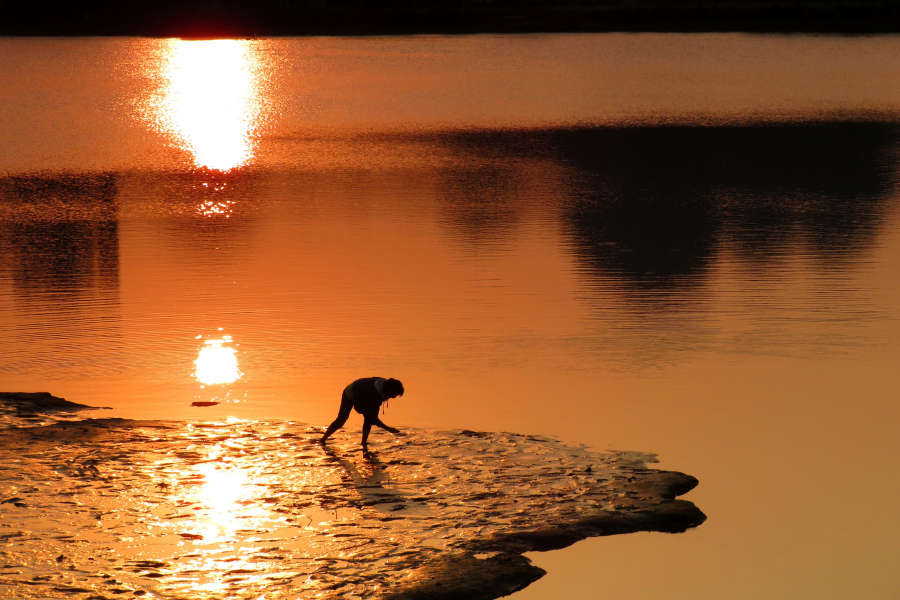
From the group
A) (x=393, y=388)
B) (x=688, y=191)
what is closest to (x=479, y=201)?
(x=688, y=191)

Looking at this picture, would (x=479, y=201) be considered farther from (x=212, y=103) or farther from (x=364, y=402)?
(x=212, y=103)

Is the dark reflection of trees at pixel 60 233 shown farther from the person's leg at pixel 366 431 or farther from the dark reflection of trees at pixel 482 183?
the person's leg at pixel 366 431

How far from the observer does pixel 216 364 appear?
1455 cm

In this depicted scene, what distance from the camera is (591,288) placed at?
61.9 feet

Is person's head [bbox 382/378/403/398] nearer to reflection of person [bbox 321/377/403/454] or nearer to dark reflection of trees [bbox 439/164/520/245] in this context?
reflection of person [bbox 321/377/403/454]

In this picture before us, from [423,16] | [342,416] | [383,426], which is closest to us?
[342,416]

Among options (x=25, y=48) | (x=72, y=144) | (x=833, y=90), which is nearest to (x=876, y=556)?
(x=72, y=144)

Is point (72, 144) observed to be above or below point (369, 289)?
above

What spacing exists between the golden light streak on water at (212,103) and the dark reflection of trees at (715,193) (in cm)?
1064

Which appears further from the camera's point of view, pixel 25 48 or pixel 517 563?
pixel 25 48

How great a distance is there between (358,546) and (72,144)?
3161 cm

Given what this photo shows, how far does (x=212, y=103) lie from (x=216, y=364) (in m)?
38.5

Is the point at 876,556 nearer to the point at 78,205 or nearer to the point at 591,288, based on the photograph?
the point at 591,288

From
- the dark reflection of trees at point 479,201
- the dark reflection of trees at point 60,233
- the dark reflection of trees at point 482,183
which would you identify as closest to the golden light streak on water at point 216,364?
the dark reflection of trees at point 60,233
